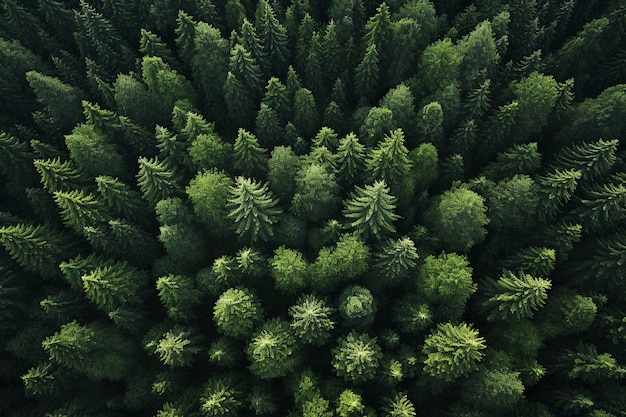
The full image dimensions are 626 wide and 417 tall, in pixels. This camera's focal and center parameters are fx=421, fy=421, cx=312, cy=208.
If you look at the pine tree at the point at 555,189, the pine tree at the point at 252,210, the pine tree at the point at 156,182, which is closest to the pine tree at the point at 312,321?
the pine tree at the point at 252,210

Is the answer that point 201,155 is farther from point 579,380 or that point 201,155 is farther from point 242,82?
point 579,380

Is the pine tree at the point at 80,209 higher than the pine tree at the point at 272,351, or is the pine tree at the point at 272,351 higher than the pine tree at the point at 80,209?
the pine tree at the point at 80,209

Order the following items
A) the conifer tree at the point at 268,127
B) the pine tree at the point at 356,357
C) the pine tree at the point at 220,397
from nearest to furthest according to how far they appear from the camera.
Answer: the pine tree at the point at 220,397
the pine tree at the point at 356,357
the conifer tree at the point at 268,127

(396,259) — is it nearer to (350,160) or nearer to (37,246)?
(350,160)

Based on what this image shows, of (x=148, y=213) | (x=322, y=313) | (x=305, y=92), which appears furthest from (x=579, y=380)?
(x=148, y=213)

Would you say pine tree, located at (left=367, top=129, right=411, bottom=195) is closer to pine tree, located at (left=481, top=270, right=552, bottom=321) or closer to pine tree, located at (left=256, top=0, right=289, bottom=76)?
pine tree, located at (left=481, top=270, right=552, bottom=321)

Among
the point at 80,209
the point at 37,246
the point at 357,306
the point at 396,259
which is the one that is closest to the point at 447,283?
the point at 396,259

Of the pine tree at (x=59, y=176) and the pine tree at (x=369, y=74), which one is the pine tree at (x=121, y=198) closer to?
the pine tree at (x=59, y=176)
